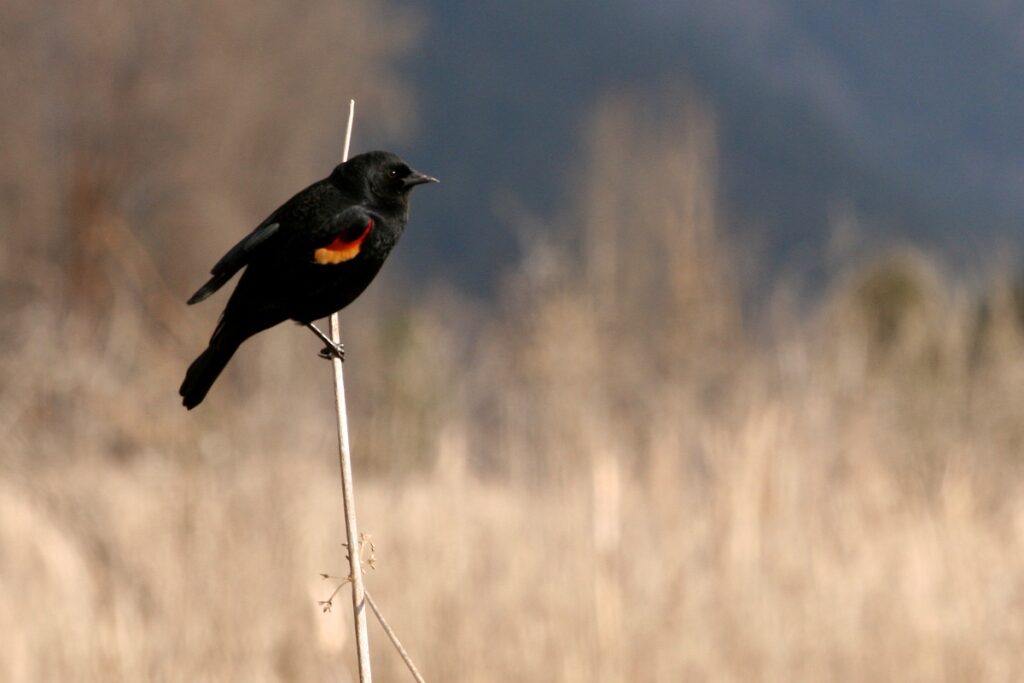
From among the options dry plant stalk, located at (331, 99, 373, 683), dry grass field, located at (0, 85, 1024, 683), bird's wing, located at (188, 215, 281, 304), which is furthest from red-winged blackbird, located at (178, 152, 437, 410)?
dry grass field, located at (0, 85, 1024, 683)

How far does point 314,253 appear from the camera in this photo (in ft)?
4.31

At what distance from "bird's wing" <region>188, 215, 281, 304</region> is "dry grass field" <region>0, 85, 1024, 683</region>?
269cm

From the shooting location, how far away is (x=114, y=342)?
5.86m

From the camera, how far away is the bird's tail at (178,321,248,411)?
3.76ft

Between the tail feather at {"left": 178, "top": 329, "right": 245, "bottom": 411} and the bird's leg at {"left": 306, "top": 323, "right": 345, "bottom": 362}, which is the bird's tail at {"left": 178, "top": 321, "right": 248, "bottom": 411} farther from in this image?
the bird's leg at {"left": 306, "top": 323, "right": 345, "bottom": 362}

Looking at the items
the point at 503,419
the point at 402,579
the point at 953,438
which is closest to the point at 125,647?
the point at 402,579

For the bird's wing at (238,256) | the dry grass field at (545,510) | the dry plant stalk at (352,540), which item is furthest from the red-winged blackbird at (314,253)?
the dry grass field at (545,510)

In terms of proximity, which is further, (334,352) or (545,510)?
(545,510)

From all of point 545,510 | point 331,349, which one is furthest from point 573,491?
point 331,349

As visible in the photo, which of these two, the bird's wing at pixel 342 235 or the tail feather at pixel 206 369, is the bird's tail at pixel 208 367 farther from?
the bird's wing at pixel 342 235

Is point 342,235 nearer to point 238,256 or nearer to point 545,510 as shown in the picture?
point 238,256

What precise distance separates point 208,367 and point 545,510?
372cm

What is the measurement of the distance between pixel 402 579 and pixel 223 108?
14028mm

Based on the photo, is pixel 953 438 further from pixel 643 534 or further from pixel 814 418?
pixel 643 534
